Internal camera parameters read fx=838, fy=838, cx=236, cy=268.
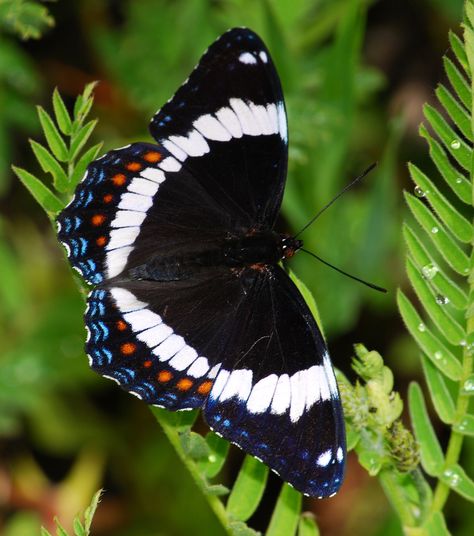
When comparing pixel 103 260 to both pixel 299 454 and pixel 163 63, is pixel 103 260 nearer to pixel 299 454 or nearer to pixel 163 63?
pixel 299 454

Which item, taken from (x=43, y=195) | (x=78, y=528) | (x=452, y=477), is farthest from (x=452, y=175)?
(x=78, y=528)

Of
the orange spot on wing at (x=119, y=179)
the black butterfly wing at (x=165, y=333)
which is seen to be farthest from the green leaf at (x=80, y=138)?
the black butterfly wing at (x=165, y=333)

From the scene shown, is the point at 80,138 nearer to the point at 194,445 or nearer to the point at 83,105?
the point at 83,105

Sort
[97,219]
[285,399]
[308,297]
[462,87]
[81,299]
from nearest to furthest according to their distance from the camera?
1. [462,87]
2. [285,399]
3. [308,297]
4. [97,219]
5. [81,299]

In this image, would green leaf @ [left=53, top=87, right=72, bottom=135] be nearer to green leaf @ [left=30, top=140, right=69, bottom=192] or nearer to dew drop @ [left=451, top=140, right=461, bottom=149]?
green leaf @ [left=30, top=140, right=69, bottom=192]

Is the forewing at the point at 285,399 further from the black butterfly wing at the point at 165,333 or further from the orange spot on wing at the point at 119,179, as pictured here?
the orange spot on wing at the point at 119,179

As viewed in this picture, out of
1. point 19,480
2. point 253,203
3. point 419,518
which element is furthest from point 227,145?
point 19,480
